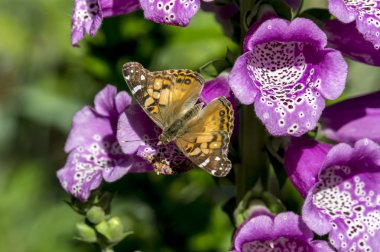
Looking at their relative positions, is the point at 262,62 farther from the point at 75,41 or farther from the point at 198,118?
the point at 75,41

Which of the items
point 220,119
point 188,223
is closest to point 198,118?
point 220,119

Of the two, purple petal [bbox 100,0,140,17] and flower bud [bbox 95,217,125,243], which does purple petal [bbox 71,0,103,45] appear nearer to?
purple petal [bbox 100,0,140,17]

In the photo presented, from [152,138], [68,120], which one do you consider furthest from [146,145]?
[68,120]

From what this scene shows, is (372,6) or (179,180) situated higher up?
(372,6)

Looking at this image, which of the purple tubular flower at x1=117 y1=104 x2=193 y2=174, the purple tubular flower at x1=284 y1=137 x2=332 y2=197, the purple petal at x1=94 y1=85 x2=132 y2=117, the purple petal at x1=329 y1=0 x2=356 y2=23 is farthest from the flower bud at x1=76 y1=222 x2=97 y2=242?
the purple petal at x1=329 y1=0 x2=356 y2=23

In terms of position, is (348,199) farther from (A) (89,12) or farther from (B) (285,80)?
(A) (89,12)

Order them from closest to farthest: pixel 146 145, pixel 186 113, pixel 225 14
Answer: pixel 186 113
pixel 146 145
pixel 225 14
